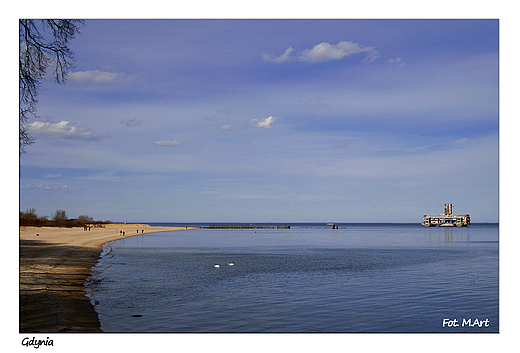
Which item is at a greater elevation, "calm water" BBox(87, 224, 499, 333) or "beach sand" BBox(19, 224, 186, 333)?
"beach sand" BBox(19, 224, 186, 333)

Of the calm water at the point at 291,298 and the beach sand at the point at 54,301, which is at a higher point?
the beach sand at the point at 54,301

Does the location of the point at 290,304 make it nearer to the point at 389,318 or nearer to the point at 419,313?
the point at 389,318

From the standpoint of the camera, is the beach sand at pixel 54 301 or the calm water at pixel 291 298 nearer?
the beach sand at pixel 54 301

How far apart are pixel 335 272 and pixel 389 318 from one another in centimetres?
1544

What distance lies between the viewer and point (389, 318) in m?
17.8

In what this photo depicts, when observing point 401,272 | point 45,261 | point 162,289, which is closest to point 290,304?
point 162,289

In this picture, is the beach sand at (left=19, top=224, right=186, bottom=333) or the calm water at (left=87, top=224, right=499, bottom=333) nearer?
the beach sand at (left=19, top=224, right=186, bottom=333)

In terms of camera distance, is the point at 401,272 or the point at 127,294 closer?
the point at 127,294

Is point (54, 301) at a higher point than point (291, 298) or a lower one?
higher

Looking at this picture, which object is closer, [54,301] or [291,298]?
[54,301]
